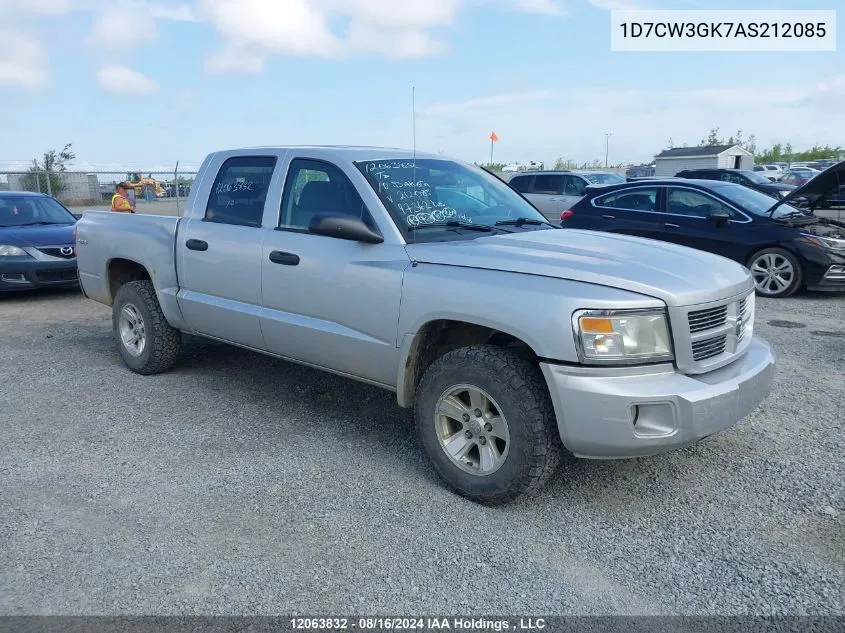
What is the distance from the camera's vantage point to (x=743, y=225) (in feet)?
31.0

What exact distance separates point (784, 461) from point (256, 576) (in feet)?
9.92

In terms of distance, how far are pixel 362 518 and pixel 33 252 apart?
7748mm

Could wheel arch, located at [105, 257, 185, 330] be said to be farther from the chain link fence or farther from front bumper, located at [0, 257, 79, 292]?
the chain link fence

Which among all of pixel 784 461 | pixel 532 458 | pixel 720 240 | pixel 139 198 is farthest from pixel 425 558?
pixel 139 198

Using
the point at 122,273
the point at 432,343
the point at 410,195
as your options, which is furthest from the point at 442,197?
the point at 122,273

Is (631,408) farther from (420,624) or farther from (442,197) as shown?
(442,197)

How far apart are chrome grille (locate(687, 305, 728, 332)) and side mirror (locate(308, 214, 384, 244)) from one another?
1708 mm

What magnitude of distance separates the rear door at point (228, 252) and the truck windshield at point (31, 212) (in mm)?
6211

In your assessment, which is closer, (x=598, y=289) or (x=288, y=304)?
(x=598, y=289)

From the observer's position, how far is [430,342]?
399 cm

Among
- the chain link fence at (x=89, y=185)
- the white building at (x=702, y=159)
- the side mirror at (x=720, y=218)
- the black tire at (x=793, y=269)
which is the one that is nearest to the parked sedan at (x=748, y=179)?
the side mirror at (x=720, y=218)

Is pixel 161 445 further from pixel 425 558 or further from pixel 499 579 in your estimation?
pixel 499 579

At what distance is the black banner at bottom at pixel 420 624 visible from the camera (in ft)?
8.96

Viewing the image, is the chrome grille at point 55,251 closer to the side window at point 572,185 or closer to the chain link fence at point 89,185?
the chain link fence at point 89,185
